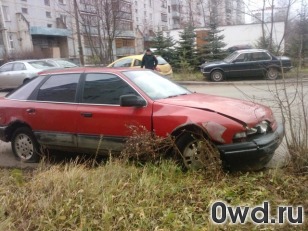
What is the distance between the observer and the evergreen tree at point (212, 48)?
21.7 meters

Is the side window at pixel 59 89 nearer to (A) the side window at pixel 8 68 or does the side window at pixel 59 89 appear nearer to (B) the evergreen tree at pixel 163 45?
(A) the side window at pixel 8 68

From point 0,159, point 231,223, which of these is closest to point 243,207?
point 231,223

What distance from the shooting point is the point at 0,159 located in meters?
6.23

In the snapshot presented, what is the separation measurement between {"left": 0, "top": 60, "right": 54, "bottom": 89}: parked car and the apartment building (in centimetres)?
1965

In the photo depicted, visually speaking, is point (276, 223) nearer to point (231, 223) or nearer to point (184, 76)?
point (231, 223)

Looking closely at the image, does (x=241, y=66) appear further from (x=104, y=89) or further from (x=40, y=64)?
(x=104, y=89)

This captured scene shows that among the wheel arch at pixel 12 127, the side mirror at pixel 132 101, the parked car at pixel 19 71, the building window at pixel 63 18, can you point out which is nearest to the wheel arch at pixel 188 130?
the side mirror at pixel 132 101

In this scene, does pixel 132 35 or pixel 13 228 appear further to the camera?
pixel 132 35

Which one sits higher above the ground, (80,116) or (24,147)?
(80,116)

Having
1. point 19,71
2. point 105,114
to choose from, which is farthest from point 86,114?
point 19,71

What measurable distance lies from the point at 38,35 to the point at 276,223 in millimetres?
44116

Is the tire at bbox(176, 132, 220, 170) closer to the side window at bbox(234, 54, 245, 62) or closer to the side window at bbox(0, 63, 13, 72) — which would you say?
the side window at bbox(234, 54, 245, 62)

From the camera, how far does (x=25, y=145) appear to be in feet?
19.4

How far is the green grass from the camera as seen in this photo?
11.0ft
